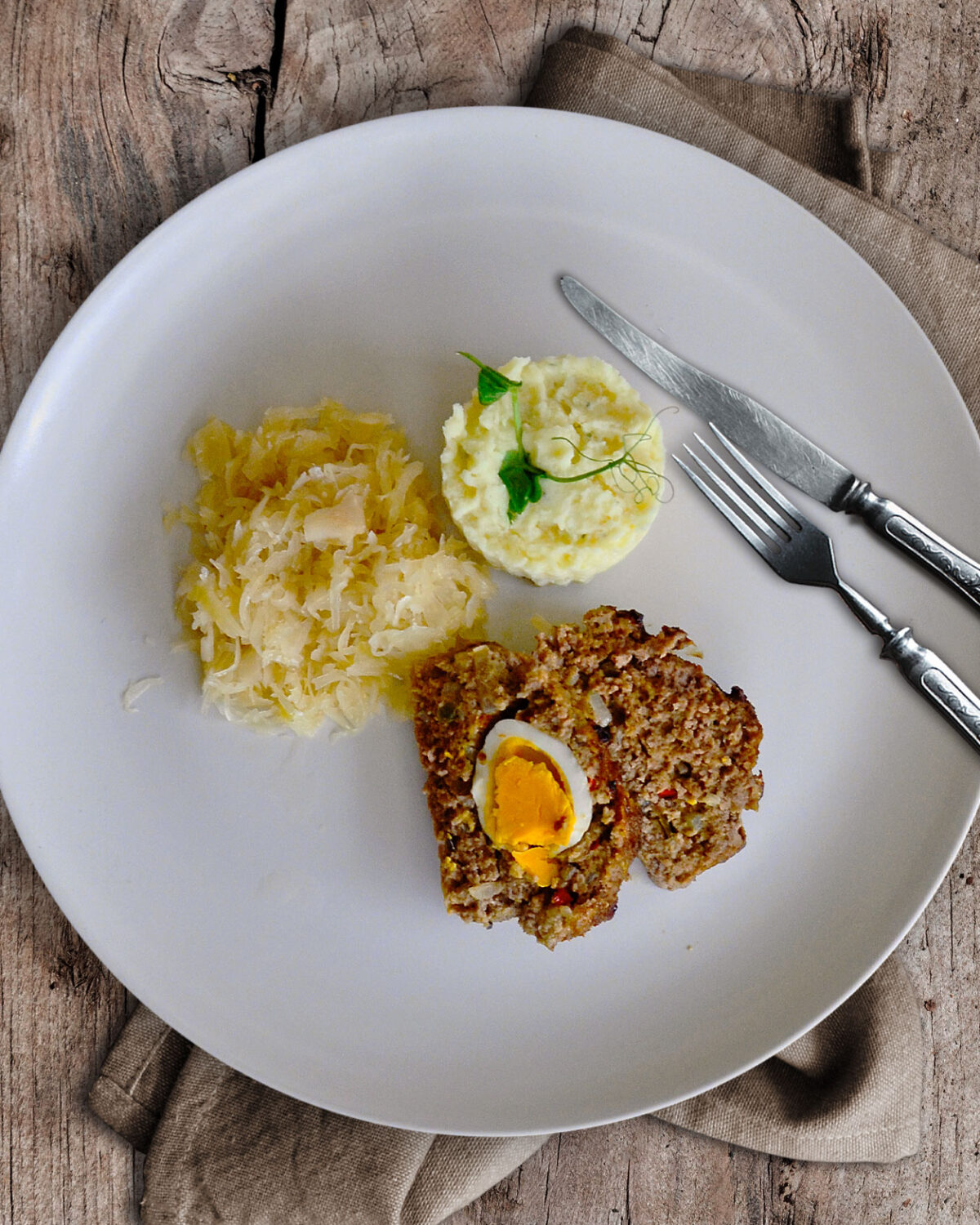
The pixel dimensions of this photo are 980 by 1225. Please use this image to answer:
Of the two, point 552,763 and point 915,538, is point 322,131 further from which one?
point 915,538

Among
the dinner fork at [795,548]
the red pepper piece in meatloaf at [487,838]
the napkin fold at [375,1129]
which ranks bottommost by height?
the napkin fold at [375,1129]

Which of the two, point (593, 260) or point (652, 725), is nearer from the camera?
point (652, 725)

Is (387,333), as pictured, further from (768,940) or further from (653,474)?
(768,940)

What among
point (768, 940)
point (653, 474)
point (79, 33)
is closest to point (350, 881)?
point (768, 940)

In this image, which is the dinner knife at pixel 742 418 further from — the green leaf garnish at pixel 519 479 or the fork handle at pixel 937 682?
the green leaf garnish at pixel 519 479

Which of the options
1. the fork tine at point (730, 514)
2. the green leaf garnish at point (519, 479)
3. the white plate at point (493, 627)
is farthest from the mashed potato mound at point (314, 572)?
the fork tine at point (730, 514)
